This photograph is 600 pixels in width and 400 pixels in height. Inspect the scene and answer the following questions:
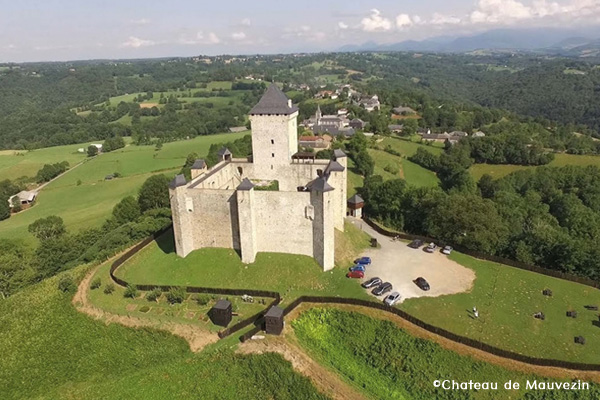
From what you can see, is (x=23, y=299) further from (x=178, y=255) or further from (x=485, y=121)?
(x=485, y=121)

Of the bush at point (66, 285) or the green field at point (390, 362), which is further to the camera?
the bush at point (66, 285)

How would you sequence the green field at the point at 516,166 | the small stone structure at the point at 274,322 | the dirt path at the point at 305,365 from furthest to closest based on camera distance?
the green field at the point at 516,166 → the small stone structure at the point at 274,322 → the dirt path at the point at 305,365

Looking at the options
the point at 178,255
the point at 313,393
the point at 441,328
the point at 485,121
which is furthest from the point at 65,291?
the point at 485,121

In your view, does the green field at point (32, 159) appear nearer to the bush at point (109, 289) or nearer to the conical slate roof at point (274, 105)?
the bush at point (109, 289)

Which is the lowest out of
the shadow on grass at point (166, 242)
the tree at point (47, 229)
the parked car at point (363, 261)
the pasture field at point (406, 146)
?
the tree at point (47, 229)

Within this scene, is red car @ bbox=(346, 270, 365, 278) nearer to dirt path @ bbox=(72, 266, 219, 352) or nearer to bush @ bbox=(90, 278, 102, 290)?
dirt path @ bbox=(72, 266, 219, 352)

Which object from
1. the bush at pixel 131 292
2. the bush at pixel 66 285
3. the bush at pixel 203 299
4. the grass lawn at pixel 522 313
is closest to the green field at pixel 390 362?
the grass lawn at pixel 522 313
